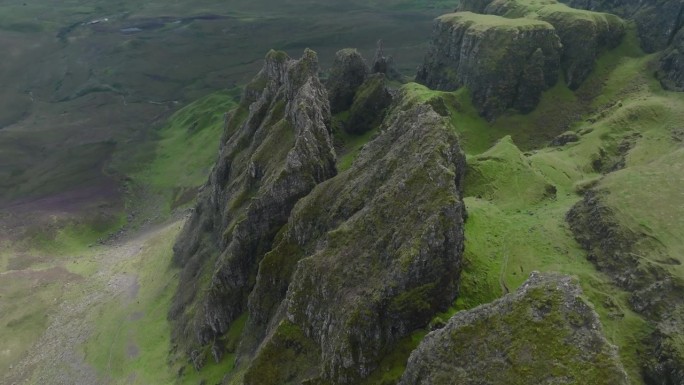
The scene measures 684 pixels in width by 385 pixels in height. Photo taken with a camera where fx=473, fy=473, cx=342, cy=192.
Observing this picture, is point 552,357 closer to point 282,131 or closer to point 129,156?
point 282,131

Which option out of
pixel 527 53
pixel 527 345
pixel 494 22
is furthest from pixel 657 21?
pixel 527 345

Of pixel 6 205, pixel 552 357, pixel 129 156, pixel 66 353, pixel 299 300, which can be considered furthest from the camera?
pixel 129 156

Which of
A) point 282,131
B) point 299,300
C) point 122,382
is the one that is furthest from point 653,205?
point 122,382

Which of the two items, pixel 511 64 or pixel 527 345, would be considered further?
pixel 511 64

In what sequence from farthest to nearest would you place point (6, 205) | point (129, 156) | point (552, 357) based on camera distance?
point (129, 156) → point (6, 205) → point (552, 357)

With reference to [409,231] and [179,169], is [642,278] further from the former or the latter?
[179,169]

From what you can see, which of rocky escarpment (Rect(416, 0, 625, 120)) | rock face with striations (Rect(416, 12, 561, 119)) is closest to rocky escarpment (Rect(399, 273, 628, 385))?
rock face with striations (Rect(416, 12, 561, 119))
